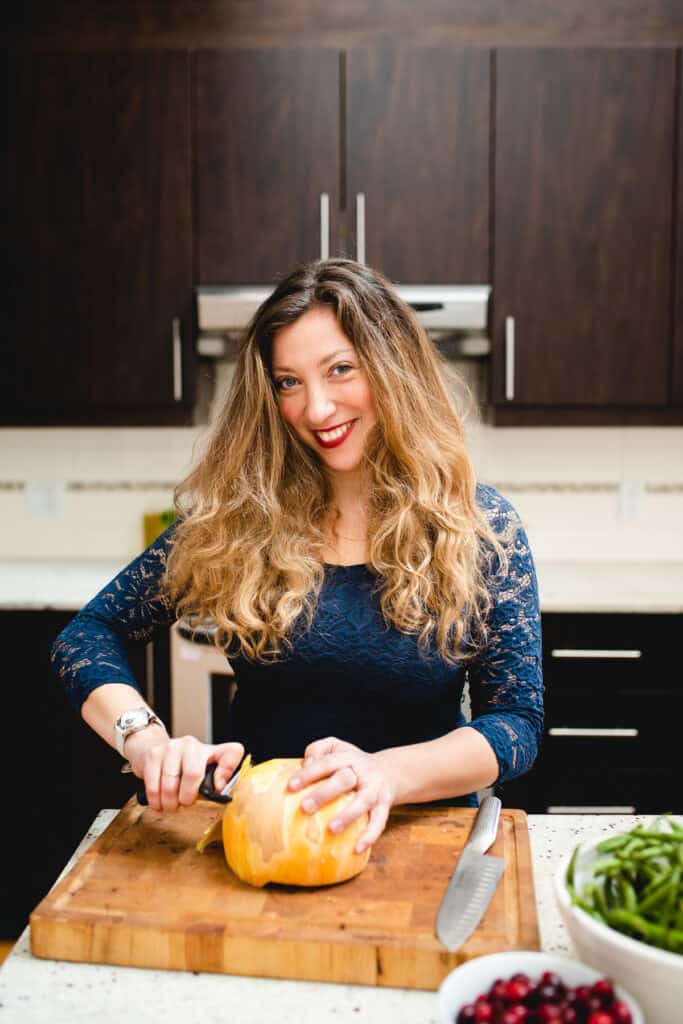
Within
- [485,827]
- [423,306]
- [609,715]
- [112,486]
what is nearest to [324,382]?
[485,827]

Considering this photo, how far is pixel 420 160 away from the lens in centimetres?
267

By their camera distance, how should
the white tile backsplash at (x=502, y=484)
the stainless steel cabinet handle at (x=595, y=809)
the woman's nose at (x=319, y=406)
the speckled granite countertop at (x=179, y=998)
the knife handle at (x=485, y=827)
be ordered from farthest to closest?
the white tile backsplash at (x=502, y=484)
the stainless steel cabinet handle at (x=595, y=809)
the woman's nose at (x=319, y=406)
the knife handle at (x=485, y=827)
the speckled granite countertop at (x=179, y=998)

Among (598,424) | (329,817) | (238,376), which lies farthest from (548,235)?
(329,817)

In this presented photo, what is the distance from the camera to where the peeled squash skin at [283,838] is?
95 centimetres

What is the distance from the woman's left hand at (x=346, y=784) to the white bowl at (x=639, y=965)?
0.96 feet

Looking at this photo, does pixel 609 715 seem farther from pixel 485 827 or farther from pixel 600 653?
pixel 485 827

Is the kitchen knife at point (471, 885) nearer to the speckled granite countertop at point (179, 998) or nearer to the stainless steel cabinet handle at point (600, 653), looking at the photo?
the speckled granite countertop at point (179, 998)

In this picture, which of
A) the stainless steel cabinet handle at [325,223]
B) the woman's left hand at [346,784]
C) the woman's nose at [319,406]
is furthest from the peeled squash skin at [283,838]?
the stainless steel cabinet handle at [325,223]

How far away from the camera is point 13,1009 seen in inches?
32.5

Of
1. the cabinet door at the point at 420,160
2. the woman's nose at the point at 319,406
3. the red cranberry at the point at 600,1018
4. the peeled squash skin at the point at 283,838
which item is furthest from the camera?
the cabinet door at the point at 420,160

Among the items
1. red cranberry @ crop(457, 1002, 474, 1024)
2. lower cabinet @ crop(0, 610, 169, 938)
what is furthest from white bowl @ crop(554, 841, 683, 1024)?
lower cabinet @ crop(0, 610, 169, 938)

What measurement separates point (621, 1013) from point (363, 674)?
730 mm

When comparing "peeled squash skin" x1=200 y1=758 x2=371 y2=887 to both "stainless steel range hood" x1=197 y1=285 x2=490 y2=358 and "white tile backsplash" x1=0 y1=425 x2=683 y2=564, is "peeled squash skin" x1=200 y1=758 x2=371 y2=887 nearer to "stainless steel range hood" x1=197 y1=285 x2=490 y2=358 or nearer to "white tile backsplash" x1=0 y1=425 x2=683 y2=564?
"stainless steel range hood" x1=197 y1=285 x2=490 y2=358

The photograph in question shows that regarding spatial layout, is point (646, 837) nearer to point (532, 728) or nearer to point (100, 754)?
point (532, 728)
